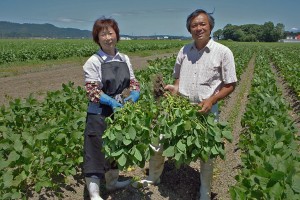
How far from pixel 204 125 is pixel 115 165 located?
1160mm

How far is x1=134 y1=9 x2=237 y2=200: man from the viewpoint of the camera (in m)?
3.24

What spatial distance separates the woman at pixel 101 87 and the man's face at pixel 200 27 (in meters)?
0.74

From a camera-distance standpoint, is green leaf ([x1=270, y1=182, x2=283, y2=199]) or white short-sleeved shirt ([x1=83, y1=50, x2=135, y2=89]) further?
white short-sleeved shirt ([x1=83, y1=50, x2=135, y2=89])

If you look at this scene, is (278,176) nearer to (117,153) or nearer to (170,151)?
(170,151)

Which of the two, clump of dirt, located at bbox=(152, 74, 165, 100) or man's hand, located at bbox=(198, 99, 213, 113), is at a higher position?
clump of dirt, located at bbox=(152, 74, 165, 100)

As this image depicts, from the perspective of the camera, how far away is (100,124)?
11.1ft

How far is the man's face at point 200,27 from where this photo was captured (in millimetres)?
3215

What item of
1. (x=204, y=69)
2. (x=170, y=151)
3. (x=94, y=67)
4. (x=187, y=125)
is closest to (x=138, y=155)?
(x=170, y=151)

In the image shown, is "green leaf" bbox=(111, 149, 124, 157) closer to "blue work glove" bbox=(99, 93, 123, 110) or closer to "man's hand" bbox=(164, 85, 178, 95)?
"blue work glove" bbox=(99, 93, 123, 110)

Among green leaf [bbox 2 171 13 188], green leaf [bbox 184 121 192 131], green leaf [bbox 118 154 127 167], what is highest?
green leaf [bbox 184 121 192 131]

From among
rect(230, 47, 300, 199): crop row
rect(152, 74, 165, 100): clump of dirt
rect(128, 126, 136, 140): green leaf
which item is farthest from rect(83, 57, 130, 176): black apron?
rect(230, 47, 300, 199): crop row

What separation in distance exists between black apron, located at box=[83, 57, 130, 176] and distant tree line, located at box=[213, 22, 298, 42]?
95.9 meters

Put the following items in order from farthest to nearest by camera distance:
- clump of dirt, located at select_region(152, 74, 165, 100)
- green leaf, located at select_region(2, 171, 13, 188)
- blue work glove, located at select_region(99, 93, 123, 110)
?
clump of dirt, located at select_region(152, 74, 165, 100), blue work glove, located at select_region(99, 93, 123, 110), green leaf, located at select_region(2, 171, 13, 188)

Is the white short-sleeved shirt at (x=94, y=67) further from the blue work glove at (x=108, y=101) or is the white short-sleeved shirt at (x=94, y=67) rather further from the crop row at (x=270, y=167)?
the crop row at (x=270, y=167)
